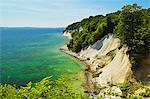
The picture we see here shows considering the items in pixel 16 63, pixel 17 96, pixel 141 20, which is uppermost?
pixel 141 20

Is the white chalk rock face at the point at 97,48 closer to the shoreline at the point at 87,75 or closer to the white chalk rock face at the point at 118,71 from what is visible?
the shoreline at the point at 87,75

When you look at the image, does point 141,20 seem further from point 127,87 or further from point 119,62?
point 127,87

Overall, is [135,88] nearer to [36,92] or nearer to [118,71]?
[118,71]

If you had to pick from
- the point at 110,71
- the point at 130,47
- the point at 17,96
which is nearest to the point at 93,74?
the point at 110,71

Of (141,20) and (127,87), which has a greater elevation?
(141,20)

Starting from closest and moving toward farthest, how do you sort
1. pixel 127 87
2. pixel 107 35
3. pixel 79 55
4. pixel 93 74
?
pixel 127 87
pixel 93 74
pixel 107 35
pixel 79 55

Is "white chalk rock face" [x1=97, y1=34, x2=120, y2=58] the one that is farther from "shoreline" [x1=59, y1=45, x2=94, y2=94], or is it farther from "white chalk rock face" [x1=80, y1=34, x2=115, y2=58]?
"shoreline" [x1=59, y1=45, x2=94, y2=94]

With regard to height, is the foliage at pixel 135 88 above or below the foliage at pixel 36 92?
below

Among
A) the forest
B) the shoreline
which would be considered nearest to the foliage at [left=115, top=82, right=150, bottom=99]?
the forest

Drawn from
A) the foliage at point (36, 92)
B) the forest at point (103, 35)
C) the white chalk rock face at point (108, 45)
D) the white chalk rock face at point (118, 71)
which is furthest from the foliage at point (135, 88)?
the white chalk rock face at point (108, 45)
